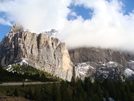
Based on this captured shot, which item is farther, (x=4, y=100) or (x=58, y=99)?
(x=58, y=99)

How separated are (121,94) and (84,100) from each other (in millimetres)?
35430

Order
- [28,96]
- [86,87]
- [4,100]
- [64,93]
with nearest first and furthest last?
[4,100], [28,96], [64,93], [86,87]

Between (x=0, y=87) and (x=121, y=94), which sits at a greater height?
(x=0, y=87)

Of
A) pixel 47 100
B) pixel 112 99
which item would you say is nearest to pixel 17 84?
pixel 47 100

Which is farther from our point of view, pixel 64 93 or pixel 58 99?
pixel 64 93

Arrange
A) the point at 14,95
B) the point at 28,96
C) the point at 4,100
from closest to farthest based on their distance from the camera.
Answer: the point at 4,100, the point at 14,95, the point at 28,96

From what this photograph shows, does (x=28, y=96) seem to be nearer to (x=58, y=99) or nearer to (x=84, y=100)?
(x=58, y=99)

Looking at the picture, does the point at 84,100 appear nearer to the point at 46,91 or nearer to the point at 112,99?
the point at 46,91

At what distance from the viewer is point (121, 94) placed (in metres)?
109

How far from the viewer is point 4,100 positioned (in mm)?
52156

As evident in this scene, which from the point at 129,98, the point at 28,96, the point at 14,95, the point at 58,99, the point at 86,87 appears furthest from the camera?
the point at 86,87

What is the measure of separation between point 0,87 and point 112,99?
6800cm

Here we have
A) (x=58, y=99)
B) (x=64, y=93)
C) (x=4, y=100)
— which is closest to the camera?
(x=4, y=100)

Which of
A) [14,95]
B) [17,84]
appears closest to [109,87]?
[17,84]
